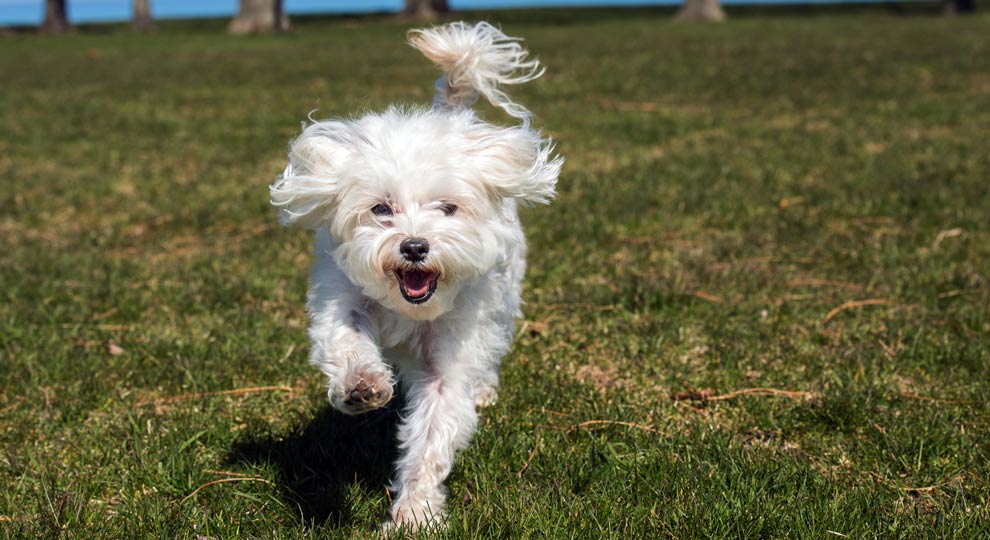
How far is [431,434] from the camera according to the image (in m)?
3.51

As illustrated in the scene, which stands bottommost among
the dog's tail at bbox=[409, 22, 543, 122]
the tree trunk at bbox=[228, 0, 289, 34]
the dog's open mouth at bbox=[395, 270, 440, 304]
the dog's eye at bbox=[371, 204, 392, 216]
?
the tree trunk at bbox=[228, 0, 289, 34]

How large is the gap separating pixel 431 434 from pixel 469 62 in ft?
6.12

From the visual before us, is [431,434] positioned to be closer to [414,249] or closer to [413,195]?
[414,249]

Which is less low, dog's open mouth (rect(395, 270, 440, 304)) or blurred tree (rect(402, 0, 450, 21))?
dog's open mouth (rect(395, 270, 440, 304))

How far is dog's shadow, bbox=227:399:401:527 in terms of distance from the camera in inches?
143

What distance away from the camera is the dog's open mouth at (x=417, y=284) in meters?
3.30

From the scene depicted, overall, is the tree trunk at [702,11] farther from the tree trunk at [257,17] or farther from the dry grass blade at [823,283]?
the dry grass blade at [823,283]

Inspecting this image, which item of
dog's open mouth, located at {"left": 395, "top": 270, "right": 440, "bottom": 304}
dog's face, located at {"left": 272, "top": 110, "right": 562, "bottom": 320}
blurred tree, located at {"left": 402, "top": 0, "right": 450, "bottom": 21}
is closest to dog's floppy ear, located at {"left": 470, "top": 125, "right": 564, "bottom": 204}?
dog's face, located at {"left": 272, "top": 110, "right": 562, "bottom": 320}

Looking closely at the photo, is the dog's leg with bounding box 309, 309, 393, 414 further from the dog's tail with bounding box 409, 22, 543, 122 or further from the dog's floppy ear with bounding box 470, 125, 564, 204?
the dog's tail with bounding box 409, 22, 543, 122

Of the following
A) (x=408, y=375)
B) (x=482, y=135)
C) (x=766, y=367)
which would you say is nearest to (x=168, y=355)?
(x=408, y=375)

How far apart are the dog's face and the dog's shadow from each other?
2.74 ft

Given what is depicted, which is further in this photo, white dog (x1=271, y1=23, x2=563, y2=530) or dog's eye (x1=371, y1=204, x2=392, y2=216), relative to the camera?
dog's eye (x1=371, y1=204, x2=392, y2=216)

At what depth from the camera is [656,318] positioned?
18.1 feet

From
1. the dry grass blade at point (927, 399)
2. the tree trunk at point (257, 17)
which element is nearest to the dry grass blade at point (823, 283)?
the dry grass blade at point (927, 399)
